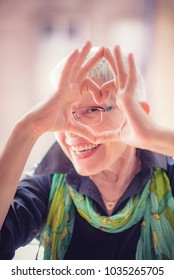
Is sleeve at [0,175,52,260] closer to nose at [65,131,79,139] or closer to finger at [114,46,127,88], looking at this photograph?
nose at [65,131,79,139]

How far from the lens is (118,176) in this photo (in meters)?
1.12

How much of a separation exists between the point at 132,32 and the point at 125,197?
60 cm

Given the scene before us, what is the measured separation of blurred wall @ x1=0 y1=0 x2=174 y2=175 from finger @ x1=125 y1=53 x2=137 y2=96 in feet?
1.34

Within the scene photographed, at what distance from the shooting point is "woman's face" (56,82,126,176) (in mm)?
999

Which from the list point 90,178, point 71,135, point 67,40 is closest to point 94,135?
point 71,135

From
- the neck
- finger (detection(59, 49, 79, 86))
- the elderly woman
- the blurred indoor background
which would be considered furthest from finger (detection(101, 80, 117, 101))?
the blurred indoor background

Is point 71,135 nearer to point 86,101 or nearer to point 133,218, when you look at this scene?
point 86,101

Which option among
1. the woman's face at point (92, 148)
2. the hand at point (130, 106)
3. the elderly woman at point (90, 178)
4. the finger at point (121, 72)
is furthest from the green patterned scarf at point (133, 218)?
the finger at point (121, 72)

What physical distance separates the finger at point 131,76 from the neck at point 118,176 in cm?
30

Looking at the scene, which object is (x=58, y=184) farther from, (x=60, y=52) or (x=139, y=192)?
(x=60, y=52)

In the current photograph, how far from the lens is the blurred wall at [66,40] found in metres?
1.17

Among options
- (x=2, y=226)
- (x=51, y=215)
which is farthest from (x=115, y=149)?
(x=2, y=226)

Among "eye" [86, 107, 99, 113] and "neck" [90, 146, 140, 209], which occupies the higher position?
"eye" [86, 107, 99, 113]

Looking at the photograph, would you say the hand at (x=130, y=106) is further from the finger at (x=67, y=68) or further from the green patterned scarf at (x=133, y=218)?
the green patterned scarf at (x=133, y=218)
